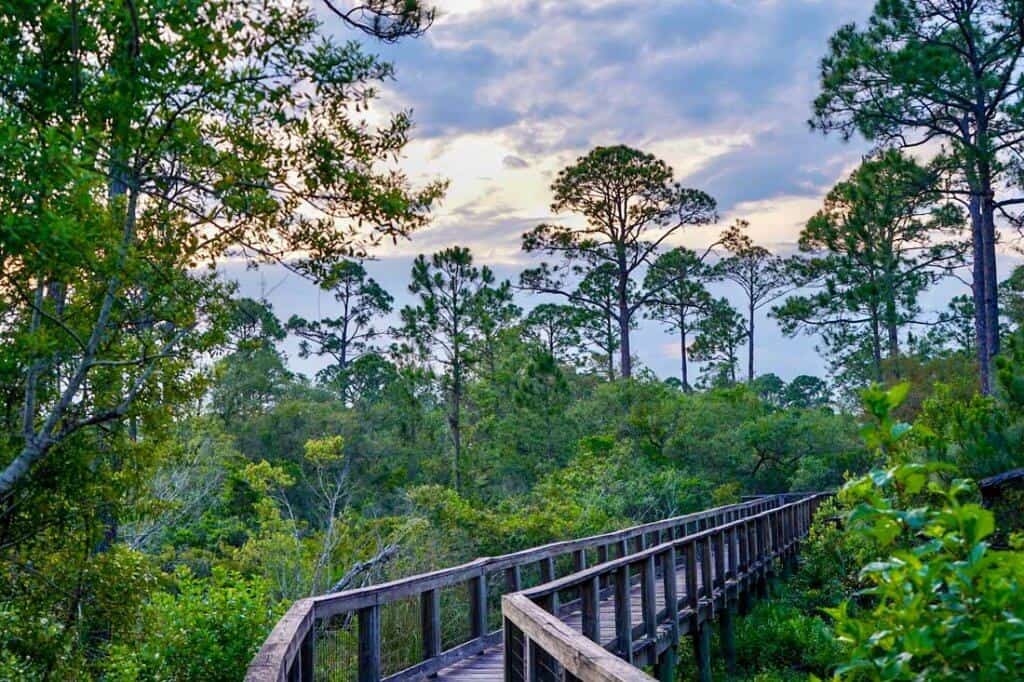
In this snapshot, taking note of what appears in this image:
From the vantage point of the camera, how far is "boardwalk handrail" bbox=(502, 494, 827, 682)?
385cm

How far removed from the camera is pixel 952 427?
42.4 feet

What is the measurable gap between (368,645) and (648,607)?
3.45 m

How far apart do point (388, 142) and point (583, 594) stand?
15.6 feet

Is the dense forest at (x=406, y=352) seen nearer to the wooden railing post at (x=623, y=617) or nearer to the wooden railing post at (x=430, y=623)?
the wooden railing post at (x=430, y=623)

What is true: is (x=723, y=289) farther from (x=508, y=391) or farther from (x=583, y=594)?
(x=583, y=594)

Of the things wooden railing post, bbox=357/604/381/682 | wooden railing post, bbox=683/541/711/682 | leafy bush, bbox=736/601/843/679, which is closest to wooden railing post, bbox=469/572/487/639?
wooden railing post, bbox=357/604/381/682

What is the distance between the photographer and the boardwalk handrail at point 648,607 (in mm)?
3850

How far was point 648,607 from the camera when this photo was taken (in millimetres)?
8695

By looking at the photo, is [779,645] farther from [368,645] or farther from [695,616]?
[368,645]

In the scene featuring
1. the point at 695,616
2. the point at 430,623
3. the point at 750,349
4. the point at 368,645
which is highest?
the point at 750,349

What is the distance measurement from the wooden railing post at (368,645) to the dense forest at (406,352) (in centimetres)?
203

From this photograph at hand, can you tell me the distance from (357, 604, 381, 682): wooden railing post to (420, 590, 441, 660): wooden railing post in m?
0.96

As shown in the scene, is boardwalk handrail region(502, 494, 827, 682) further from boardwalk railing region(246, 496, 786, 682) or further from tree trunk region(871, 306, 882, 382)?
tree trunk region(871, 306, 882, 382)

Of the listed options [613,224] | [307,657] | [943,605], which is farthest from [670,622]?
[613,224]
